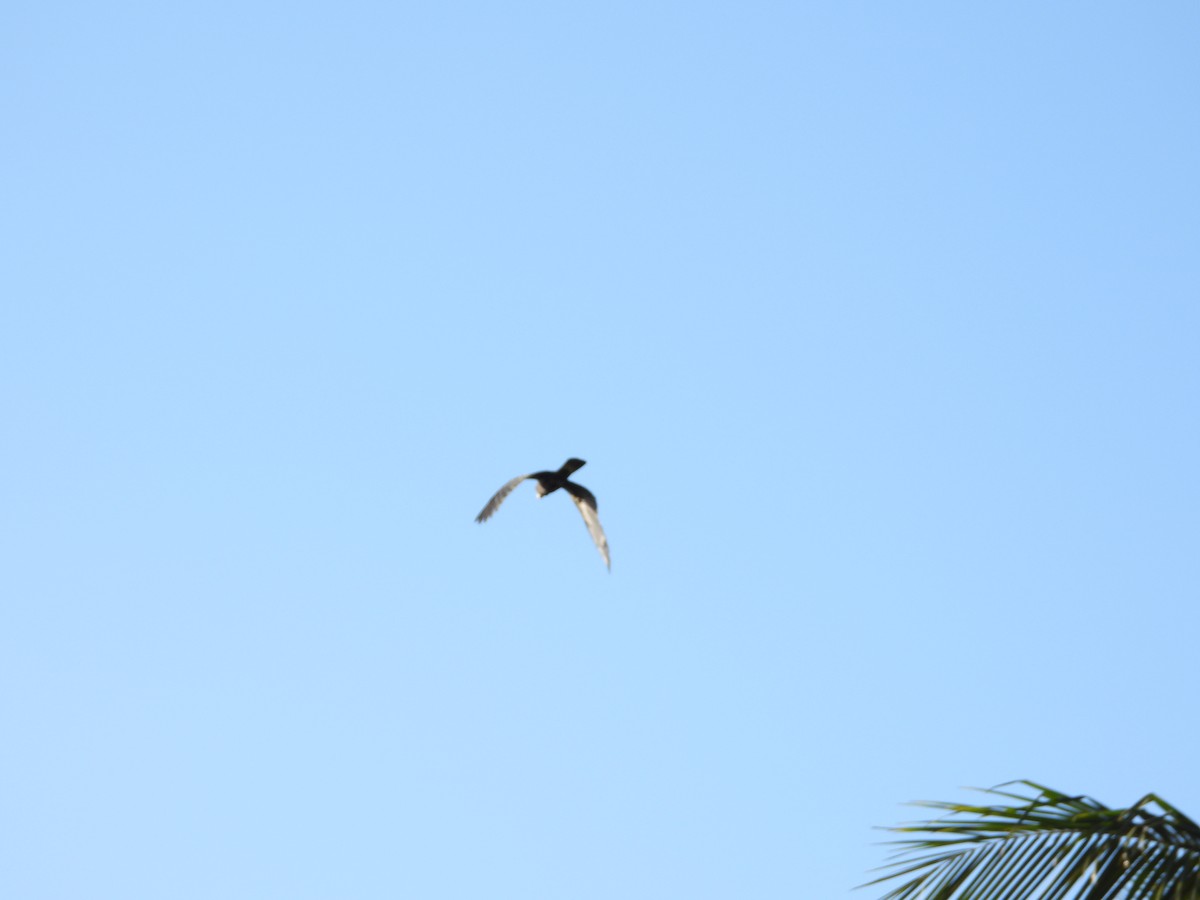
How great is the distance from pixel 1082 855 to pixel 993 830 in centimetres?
33

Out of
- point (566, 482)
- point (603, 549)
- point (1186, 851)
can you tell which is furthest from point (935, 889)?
point (566, 482)

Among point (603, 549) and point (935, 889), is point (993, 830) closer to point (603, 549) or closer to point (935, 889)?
point (935, 889)

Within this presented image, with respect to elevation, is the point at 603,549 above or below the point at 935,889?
above

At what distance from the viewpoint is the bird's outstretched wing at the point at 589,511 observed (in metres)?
16.2

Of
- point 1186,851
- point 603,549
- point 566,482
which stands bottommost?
point 1186,851

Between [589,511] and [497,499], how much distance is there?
37.3 inches

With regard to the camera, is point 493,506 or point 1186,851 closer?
point 1186,851

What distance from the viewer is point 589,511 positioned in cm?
1689

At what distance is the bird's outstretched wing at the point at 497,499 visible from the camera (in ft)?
52.7

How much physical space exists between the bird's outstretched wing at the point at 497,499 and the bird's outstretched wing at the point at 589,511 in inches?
17.8

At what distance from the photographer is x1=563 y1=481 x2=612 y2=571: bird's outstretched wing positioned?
1625cm

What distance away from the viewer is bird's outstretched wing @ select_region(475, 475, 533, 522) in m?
16.1

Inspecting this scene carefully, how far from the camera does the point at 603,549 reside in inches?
630

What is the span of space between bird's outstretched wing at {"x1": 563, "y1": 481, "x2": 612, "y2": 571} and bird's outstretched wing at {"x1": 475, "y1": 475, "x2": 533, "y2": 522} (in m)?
0.45
